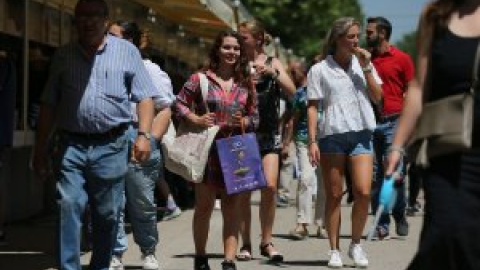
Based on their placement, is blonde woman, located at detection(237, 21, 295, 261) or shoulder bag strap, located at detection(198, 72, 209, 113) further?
blonde woman, located at detection(237, 21, 295, 261)

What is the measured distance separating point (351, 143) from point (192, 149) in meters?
1.36

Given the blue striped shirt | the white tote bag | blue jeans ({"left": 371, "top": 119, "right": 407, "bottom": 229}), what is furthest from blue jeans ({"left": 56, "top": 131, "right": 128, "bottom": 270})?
blue jeans ({"left": 371, "top": 119, "right": 407, "bottom": 229})

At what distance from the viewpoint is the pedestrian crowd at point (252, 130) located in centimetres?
479

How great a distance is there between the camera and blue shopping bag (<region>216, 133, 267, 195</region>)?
27.9 feet

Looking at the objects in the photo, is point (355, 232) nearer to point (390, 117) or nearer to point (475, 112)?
point (390, 117)

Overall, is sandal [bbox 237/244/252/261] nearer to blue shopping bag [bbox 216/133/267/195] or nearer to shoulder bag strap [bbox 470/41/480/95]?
blue shopping bag [bbox 216/133/267/195]

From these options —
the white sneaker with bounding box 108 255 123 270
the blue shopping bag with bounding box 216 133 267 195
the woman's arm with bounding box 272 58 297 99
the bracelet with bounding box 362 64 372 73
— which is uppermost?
the bracelet with bounding box 362 64 372 73

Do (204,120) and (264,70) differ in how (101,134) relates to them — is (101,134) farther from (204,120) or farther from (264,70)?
(264,70)

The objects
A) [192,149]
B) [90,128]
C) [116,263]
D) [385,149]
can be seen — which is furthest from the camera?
[385,149]

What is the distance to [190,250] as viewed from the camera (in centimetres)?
1044

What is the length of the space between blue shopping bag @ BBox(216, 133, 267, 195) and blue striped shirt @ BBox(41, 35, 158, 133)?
145cm

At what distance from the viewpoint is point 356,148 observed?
30.1 feet

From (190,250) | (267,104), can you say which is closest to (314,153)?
(267,104)

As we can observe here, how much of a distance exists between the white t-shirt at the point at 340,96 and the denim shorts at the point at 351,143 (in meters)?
0.04
